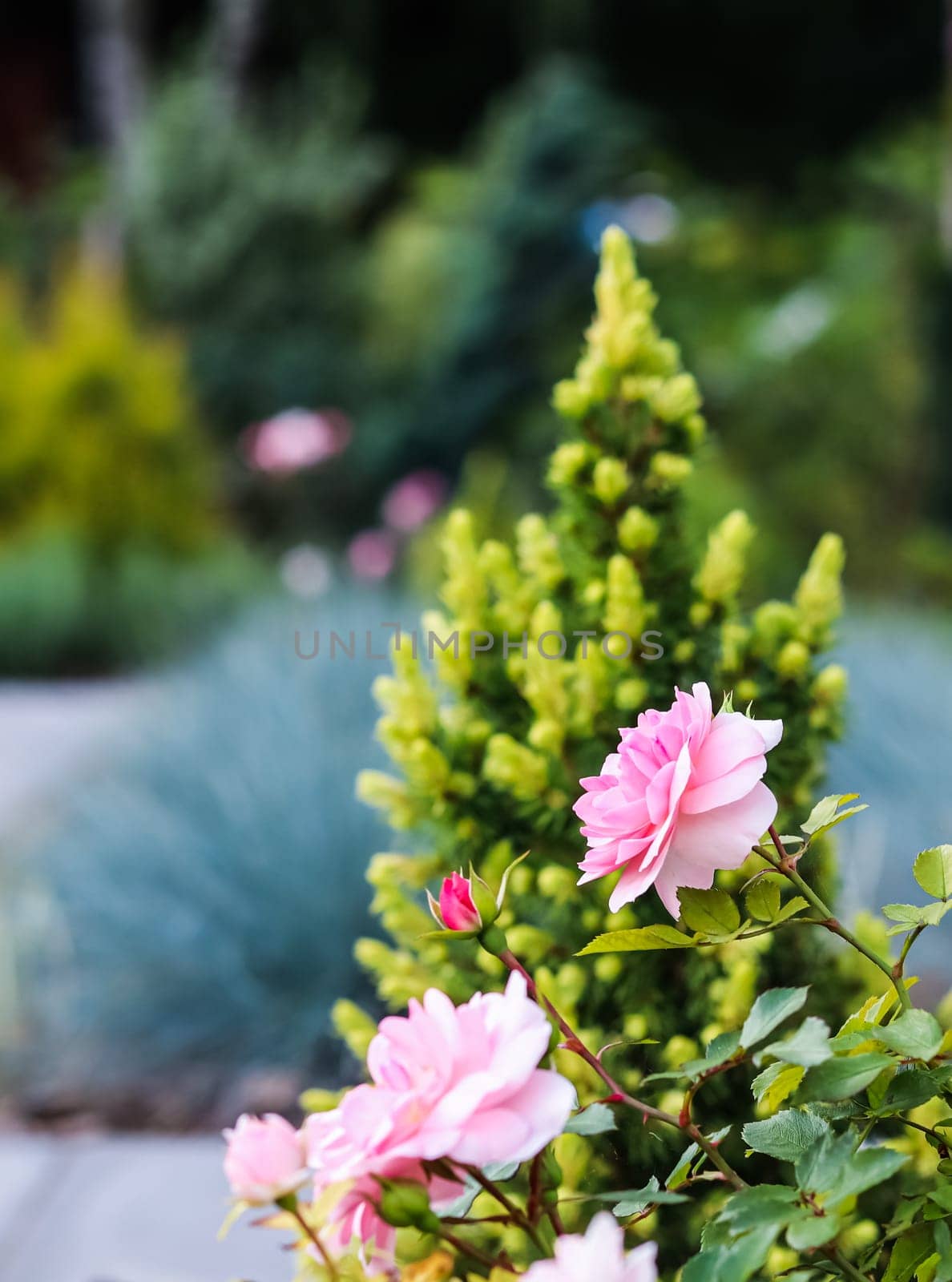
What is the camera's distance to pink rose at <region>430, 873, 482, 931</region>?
1.41 ft

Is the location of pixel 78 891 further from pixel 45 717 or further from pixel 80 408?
pixel 80 408

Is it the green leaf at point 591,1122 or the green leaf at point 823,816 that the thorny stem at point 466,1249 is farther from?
the green leaf at point 823,816

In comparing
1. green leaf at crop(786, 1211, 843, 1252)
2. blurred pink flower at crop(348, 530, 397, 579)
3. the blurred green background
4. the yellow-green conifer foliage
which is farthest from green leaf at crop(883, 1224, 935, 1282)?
the yellow-green conifer foliage

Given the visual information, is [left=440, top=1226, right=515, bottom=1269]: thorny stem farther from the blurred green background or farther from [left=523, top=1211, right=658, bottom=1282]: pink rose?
the blurred green background

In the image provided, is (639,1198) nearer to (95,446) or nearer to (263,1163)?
(263,1163)

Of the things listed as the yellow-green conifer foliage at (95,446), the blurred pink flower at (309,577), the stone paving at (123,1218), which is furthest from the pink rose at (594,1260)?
the yellow-green conifer foliage at (95,446)

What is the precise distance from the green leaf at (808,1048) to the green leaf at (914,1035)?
0.03m

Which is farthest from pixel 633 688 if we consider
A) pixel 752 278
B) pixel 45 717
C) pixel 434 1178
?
pixel 752 278

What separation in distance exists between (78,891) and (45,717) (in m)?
1.30

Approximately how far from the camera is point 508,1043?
39cm

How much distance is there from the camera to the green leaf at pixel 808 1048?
42 cm

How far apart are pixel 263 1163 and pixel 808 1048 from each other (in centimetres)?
19

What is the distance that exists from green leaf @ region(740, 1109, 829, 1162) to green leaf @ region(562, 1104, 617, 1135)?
0.16 ft

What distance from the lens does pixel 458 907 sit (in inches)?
16.9
